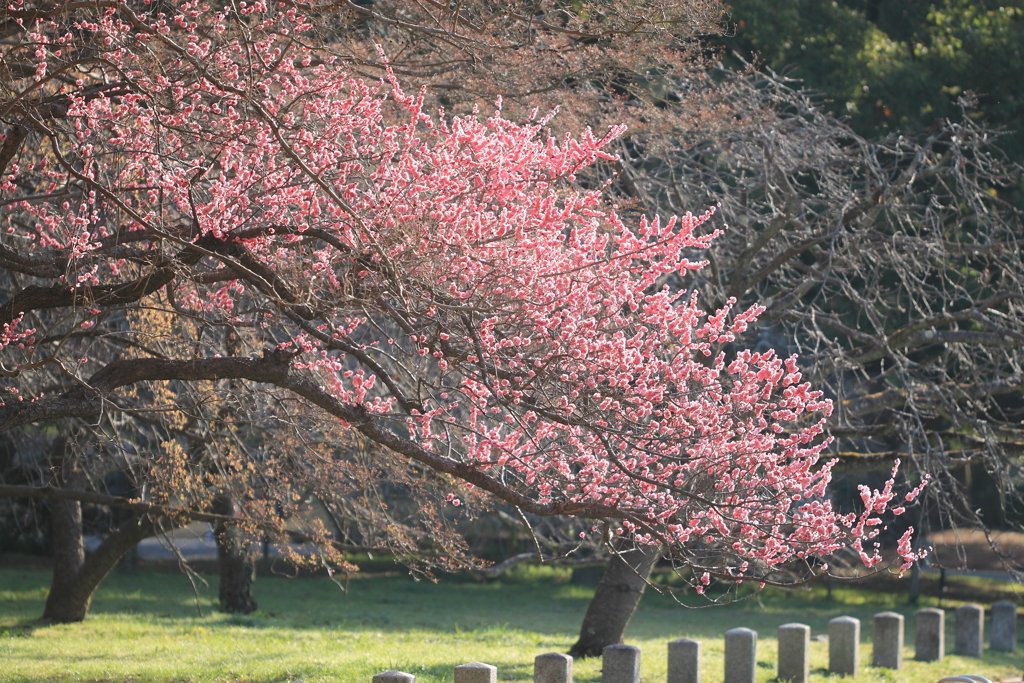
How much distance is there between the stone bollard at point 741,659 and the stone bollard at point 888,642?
8.10 ft

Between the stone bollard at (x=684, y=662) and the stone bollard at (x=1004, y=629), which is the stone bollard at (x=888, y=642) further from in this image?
the stone bollard at (x=684, y=662)

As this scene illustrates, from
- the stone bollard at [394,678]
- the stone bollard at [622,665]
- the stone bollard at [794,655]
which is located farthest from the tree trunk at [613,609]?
the stone bollard at [394,678]

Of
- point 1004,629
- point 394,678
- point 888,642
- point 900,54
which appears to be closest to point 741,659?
point 888,642

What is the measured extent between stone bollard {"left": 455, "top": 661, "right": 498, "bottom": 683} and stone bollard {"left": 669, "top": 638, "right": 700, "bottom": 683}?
249cm

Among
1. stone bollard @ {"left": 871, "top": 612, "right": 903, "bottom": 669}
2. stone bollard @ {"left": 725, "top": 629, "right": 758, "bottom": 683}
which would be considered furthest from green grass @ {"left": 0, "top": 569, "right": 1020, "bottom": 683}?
stone bollard @ {"left": 725, "top": 629, "right": 758, "bottom": 683}

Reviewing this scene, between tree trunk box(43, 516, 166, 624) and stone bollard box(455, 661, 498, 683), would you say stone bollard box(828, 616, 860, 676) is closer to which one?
stone bollard box(455, 661, 498, 683)

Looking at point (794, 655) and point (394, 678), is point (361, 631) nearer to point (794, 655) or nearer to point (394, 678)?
point (794, 655)

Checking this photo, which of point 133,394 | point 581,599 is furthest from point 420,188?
point 581,599

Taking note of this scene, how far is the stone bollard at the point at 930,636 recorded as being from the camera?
1154cm

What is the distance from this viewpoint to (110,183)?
24.1 feet

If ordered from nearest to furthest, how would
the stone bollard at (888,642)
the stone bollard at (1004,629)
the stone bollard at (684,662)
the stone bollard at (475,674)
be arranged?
the stone bollard at (475,674), the stone bollard at (684,662), the stone bollard at (888,642), the stone bollard at (1004,629)

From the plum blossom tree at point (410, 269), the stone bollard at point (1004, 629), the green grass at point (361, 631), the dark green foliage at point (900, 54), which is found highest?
the dark green foliage at point (900, 54)

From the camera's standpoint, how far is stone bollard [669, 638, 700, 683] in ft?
28.0

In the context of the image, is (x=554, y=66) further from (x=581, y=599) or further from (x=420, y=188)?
(x=581, y=599)
